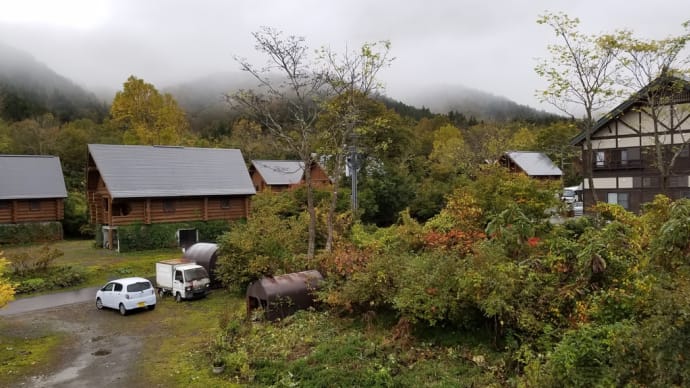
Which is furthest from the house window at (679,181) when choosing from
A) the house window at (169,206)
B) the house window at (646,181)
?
the house window at (169,206)

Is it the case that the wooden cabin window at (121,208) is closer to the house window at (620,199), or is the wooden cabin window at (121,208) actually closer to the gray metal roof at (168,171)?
the gray metal roof at (168,171)

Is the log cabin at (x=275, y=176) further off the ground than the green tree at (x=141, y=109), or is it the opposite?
the green tree at (x=141, y=109)

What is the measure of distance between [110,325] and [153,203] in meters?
16.8

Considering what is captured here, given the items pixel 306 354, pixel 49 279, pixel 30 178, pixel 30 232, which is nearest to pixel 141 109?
pixel 30 178

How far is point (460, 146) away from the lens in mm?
58375

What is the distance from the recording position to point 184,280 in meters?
21.1

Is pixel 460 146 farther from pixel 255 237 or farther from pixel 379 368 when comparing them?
pixel 379 368

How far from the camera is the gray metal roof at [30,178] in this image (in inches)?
1452

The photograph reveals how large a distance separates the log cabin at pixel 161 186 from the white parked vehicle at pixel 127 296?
1288 cm

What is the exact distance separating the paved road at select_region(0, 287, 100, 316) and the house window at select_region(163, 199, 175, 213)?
1078 centimetres

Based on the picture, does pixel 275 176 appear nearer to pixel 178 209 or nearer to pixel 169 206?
pixel 178 209

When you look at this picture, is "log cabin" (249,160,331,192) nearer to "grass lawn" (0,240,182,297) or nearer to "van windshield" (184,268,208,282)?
"grass lawn" (0,240,182,297)

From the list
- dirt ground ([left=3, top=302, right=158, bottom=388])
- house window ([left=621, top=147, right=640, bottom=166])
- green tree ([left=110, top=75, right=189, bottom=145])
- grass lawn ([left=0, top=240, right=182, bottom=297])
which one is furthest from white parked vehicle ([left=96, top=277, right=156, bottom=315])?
green tree ([left=110, top=75, right=189, bottom=145])

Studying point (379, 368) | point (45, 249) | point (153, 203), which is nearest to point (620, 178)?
point (379, 368)
